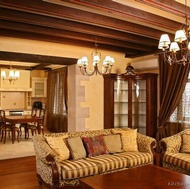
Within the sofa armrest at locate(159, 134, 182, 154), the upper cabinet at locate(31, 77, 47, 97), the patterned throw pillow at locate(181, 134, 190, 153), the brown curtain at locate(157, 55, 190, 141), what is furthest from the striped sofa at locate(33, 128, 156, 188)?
the upper cabinet at locate(31, 77, 47, 97)

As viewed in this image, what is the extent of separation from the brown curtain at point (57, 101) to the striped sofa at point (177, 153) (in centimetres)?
444

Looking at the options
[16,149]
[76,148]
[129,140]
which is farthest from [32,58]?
[129,140]

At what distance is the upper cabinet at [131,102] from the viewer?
19.3ft

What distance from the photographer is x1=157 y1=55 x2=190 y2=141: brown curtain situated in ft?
17.0

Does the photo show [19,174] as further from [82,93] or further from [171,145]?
[171,145]

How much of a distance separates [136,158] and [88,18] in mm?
2409

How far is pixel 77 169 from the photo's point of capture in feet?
10.8

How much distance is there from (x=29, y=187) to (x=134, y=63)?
14.1 ft

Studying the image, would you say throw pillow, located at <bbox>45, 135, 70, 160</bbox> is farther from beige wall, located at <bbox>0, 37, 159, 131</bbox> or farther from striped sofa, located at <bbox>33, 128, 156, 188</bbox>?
beige wall, located at <bbox>0, 37, 159, 131</bbox>

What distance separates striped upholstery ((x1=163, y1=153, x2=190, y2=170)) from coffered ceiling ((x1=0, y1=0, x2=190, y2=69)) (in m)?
2.20

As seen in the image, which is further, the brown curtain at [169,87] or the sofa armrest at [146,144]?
the brown curtain at [169,87]

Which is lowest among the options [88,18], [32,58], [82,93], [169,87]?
[82,93]

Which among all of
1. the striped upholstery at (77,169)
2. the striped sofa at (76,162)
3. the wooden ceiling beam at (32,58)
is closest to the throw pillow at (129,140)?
the striped sofa at (76,162)

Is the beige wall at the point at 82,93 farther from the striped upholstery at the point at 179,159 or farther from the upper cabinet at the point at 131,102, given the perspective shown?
the striped upholstery at the point at 179,159
